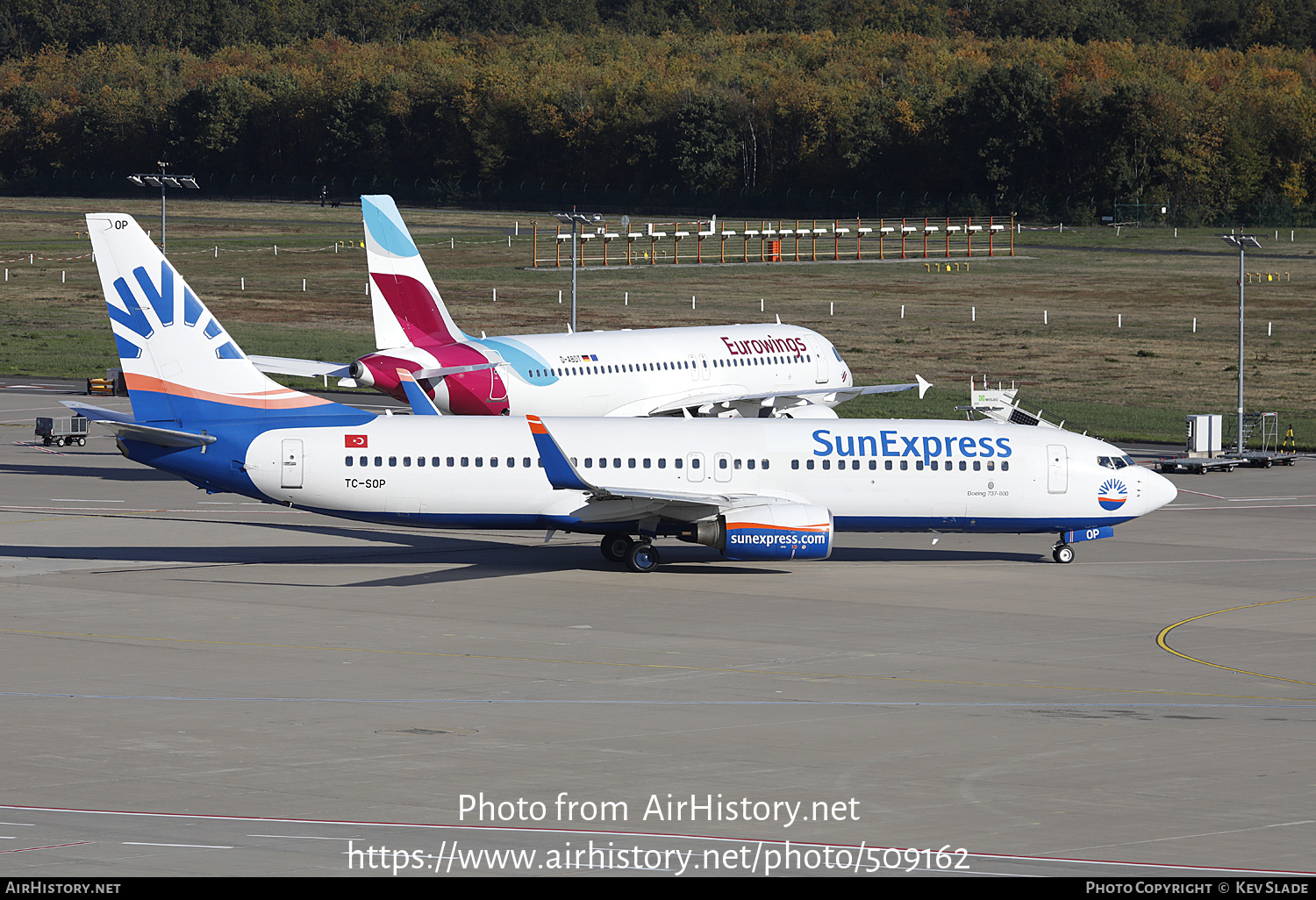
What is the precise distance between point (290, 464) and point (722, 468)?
1146 centimetres

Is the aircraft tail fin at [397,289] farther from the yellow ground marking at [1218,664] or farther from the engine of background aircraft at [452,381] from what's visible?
the yellow ground marking at [1218,664]

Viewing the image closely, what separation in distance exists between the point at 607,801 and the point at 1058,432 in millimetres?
28412

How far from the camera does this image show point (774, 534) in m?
43.1

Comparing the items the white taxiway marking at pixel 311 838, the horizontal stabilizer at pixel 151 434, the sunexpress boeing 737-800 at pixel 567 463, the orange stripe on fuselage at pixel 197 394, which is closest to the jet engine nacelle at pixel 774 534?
the sunexpress boeing 737-800 at pixel 567 463

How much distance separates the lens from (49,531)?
50.8 meters

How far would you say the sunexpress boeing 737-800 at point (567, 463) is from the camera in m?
43.6

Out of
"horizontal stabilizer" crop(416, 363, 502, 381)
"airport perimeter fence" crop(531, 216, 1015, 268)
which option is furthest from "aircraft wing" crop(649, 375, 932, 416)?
"airport perimeter fence" crop(531, 216, 1015, 268)

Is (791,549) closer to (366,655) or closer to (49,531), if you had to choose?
(366,655)

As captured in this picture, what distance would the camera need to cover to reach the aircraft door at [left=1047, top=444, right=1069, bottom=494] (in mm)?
46688

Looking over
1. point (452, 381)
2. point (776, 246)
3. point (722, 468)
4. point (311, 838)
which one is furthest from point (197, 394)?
point (776, 246)

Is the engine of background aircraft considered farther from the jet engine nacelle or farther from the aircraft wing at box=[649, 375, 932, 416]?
the jet engine nacelle

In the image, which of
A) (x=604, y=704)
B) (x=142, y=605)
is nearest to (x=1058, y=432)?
(x=604, y=704)

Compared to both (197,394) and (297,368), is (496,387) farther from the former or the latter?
(197,394)

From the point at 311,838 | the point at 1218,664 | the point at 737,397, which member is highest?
the point at 737,397
